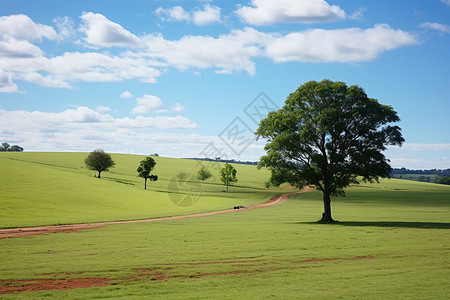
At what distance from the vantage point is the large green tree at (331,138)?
1607 inches

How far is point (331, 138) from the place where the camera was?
137 feet

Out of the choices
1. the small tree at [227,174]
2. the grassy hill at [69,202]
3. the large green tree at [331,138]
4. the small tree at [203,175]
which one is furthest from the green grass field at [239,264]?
the small tree at [203,175]

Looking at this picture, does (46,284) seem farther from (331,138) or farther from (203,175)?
(203,175)

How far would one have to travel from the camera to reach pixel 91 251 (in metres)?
22.8

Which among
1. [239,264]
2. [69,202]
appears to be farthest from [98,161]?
[239,264]

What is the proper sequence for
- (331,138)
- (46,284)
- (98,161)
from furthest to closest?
(98,161) → (331,138) → (46,284)

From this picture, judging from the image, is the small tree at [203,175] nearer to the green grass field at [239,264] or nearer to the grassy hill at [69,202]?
the grassy hill at [69,202]

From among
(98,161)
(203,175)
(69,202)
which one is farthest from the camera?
(203,175)

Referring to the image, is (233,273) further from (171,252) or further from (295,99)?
(295,99)

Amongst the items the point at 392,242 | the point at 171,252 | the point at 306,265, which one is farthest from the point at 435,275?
the point at 171,252

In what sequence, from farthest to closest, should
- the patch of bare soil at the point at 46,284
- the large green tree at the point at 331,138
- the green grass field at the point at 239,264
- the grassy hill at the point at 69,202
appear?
the grassy hill at the point at 69,202, the large green tree at the point at 331,138, the patch of bare soil at the point at 46,284, the green grass field at the point at 239,264

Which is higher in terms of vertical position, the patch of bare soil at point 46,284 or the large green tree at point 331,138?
the large green tree at point 331,138

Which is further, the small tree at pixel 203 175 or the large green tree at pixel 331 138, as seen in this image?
the small tree at pixel 203 175

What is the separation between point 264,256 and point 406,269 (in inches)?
277
